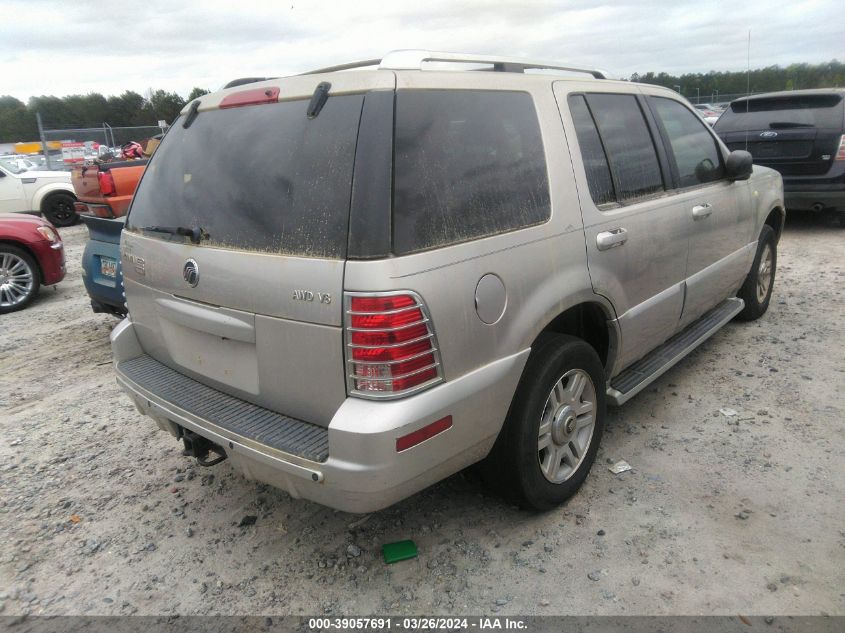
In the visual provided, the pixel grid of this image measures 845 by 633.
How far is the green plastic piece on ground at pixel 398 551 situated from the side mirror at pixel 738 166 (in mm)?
3267

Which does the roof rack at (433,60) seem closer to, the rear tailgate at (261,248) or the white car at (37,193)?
the rear tailgate at (261,248)

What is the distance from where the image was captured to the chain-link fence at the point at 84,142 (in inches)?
742

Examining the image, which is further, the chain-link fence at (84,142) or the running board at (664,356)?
the chain-link fence at (84,142)

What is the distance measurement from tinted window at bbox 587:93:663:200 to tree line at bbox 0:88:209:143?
49.0 meters

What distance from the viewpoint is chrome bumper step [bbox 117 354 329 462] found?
7.16 ft

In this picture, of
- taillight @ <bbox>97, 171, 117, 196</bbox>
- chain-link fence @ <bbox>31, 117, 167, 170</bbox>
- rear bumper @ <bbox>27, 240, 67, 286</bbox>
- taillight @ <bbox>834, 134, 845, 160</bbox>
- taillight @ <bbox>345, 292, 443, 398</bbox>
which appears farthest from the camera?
chain-link fence @ <bbox>31, 117, 167, 170</bbox>

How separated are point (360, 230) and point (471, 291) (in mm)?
469

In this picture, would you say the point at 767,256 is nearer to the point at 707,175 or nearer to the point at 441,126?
the point at 707,175

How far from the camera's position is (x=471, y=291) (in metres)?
2.22

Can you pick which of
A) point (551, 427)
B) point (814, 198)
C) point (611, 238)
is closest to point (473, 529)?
point (551, 427)

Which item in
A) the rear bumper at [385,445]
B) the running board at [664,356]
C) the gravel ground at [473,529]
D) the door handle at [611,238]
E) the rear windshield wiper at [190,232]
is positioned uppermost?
the rear windshield wiper at [190,232]

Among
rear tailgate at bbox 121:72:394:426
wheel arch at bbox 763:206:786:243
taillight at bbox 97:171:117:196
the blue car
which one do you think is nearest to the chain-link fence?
taillight at bbox 97:171:117:196

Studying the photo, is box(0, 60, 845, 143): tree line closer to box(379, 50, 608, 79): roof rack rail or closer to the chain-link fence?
the chain-link fence

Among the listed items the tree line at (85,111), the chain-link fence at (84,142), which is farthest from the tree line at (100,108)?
the chain-link fence at (84,142)
